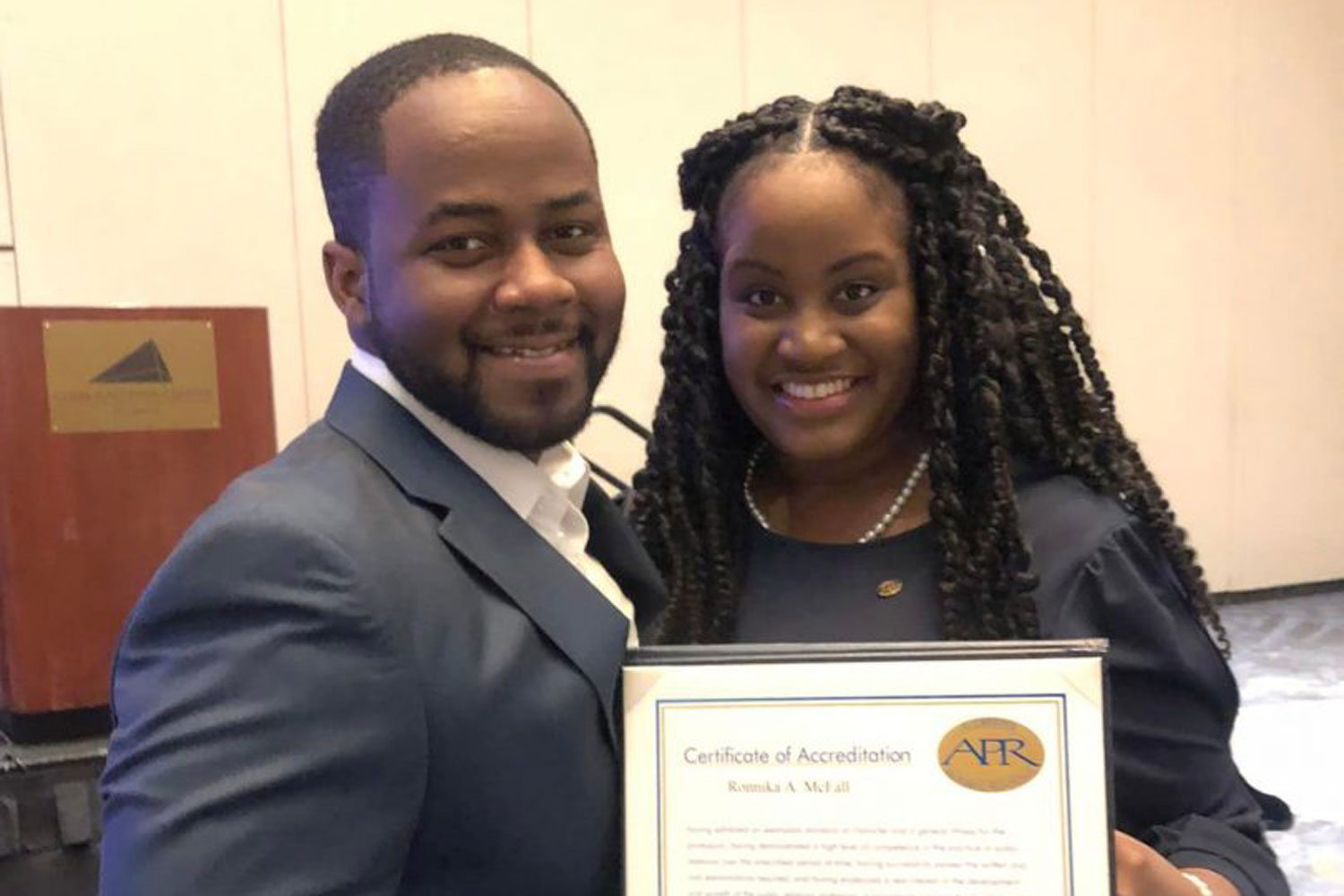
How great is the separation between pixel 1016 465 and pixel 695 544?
0.32 metres

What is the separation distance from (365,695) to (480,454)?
21cm

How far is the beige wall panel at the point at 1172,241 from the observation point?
2691 mm

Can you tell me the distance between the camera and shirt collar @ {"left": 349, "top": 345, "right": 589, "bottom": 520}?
796 mm

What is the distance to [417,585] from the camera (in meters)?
0.68

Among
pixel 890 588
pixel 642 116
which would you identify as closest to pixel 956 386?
pixel 890 588

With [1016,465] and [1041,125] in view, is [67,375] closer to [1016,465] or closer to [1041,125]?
[1016,465]

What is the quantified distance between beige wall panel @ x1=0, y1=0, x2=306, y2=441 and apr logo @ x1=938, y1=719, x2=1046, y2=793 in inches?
63.6

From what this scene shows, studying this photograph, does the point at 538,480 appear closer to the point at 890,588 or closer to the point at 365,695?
the point at 365,695

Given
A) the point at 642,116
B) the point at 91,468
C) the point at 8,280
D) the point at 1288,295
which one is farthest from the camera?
the point at 1288,295

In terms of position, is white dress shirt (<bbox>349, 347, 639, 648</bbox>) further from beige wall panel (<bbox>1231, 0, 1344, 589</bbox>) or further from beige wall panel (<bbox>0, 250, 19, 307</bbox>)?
beige wall panel (<bbox>1231, 0, 1344, 589</bbox>)

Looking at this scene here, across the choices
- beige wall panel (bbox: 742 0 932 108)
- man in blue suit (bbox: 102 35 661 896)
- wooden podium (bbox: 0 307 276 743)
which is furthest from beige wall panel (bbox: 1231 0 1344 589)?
man in blue suit (bbox: 102 35 661 896)

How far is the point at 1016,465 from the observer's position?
1.14m

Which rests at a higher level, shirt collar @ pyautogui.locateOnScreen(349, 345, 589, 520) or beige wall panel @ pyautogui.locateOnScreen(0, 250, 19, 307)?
beige wall panel @ pyautogui.locateOnScreen(0, 250, 19, 307)

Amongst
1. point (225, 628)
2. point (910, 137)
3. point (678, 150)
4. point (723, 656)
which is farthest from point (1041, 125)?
point (225, 628)
